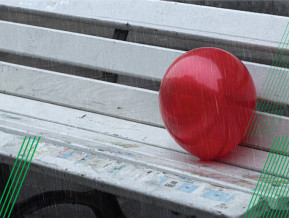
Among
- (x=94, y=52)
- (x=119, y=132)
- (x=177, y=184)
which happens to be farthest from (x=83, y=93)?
(x=177, y=184)

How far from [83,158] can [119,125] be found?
0.92 m

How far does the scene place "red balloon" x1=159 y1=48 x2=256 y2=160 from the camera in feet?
7.32

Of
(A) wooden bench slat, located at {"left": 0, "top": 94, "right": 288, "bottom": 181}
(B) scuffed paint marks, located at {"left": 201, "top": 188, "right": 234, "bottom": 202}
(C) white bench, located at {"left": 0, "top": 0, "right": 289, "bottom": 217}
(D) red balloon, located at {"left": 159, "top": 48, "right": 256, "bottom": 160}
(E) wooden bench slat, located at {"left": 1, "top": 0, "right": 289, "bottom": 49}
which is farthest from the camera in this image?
(E) wooden bench slat, located at {"left": 1, "top": 0, "right": 289, "bottom": 49}

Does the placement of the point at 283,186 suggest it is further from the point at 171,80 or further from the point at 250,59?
the point at 250,59

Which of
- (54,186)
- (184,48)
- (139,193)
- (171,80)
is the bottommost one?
(54,186)

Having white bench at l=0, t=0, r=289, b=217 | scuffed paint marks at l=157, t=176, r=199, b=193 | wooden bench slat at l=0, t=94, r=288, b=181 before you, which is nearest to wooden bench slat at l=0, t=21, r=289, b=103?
white bench at l=0, t=0, r=289, b=217

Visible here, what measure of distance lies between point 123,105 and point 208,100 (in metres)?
0.90

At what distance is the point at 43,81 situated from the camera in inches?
131

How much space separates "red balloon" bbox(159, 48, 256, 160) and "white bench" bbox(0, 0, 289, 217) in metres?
0.14

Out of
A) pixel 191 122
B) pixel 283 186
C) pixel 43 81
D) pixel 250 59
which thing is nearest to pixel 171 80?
pixel 191 122

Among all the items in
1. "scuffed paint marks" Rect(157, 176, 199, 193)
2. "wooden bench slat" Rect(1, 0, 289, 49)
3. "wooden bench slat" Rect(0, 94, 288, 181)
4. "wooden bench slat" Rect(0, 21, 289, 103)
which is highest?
"wooden bench slat" Rect(1, 0, 289, 49)

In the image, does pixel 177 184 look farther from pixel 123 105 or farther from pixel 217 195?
pixel 123 105

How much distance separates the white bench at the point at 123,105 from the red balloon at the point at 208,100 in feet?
0.47

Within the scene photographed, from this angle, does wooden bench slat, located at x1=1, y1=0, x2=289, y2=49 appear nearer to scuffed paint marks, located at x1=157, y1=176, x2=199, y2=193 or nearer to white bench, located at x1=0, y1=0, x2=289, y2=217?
white bench, located at x1=0, y1=0, x2=289, y2=217
